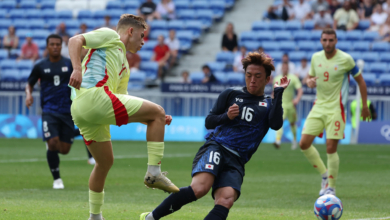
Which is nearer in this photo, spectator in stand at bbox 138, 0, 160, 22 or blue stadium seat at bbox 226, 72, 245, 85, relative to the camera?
blue stadium seat at bbox 226, 72, 245, 85

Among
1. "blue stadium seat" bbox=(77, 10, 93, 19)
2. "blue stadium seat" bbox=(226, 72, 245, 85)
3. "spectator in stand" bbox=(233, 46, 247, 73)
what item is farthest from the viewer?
"blue stadium seat" bbox=(77, 10, 93, 19)

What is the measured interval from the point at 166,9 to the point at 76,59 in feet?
67.0

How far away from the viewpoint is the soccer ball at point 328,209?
19.2 feet

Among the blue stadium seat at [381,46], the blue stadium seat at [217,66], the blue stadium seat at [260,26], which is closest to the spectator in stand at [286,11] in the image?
the blue stadium seat at [260,26]

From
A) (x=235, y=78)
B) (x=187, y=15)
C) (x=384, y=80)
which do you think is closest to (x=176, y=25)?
(x=187, y=15)

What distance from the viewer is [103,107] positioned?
5434 mm

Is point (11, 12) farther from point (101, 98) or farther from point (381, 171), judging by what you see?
point (101, 98)

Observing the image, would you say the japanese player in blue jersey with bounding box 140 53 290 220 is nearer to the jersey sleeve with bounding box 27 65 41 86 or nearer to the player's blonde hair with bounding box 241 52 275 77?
the player's blonde hair with bounding box 241 52 275 77

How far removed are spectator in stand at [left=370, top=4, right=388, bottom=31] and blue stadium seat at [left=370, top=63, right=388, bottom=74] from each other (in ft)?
6.33

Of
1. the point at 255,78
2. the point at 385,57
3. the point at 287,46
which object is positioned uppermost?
the point at 255,78

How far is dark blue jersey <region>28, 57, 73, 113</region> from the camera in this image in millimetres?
9859

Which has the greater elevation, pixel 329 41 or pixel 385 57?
pixel 329 41

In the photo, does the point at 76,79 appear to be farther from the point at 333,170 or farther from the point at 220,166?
the point at 333,170

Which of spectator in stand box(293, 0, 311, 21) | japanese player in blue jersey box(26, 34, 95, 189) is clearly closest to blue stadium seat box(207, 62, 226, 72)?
spectator in stand box(293, 0, 311, 21)
